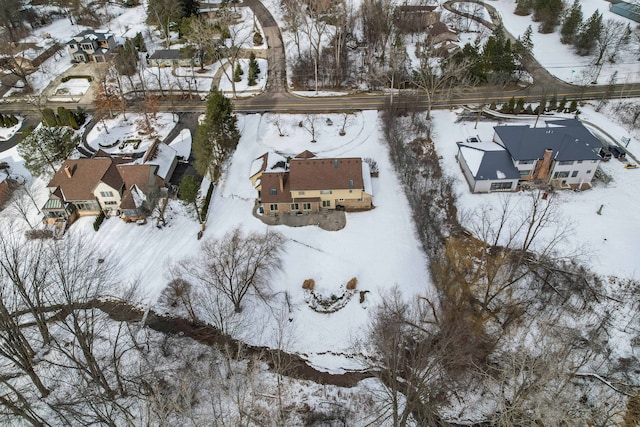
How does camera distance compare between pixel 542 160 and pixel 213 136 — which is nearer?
pixel 542 160

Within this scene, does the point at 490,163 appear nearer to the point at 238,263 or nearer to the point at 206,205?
the point at 238,263

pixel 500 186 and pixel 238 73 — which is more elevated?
pixel 238 73

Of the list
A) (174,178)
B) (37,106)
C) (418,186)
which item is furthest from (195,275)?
(37,106)

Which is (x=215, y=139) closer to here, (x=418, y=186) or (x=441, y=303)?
(x=418, y=186)

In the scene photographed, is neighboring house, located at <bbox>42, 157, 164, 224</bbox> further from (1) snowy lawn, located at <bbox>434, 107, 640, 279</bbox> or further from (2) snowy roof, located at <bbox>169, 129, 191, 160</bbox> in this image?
(1) snowy lawn, located at <bbox>434, 107, 640, 279</bbox>

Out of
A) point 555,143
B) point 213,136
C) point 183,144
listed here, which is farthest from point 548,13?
point 183,144

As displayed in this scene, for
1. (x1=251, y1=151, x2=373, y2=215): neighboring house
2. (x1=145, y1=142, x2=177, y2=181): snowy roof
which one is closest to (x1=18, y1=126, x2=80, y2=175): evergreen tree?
(x1=145, y1=142, x2=177, y2=181): snowy roof

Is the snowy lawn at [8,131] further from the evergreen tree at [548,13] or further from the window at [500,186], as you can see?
the evergreen tree at [548,13]
